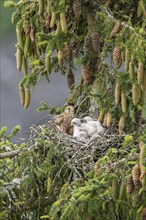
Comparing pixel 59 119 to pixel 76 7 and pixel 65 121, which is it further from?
pixel 76 7

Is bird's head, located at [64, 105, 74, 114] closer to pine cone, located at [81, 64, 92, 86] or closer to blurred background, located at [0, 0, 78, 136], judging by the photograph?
pine cone, located at [81, 64, 92, 86]

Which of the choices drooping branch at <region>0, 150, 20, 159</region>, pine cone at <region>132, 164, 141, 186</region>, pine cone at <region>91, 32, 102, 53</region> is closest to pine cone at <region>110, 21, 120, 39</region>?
pine cone at <region>91, 32, 102, 53</region>

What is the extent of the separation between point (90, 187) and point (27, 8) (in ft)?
6.44

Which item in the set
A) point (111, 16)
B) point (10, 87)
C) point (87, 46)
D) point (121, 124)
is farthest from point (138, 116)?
point (10, 87)

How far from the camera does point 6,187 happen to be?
21.3 feet

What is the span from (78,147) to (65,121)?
559 millimetres

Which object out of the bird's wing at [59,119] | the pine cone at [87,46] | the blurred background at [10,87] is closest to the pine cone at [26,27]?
the pine cone at [87,46]

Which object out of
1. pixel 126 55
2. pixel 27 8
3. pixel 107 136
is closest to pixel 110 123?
pixel 107 136

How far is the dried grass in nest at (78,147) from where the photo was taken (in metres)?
6.54

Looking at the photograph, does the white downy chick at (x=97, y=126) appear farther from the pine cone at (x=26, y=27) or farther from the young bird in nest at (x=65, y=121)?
the pine cone at (x=26, y=27)

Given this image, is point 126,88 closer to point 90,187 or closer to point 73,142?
point 73,142

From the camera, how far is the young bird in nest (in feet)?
23.5

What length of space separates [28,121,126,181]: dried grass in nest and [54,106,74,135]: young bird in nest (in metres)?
0.24

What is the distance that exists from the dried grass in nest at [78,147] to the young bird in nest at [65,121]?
0.24 metres
